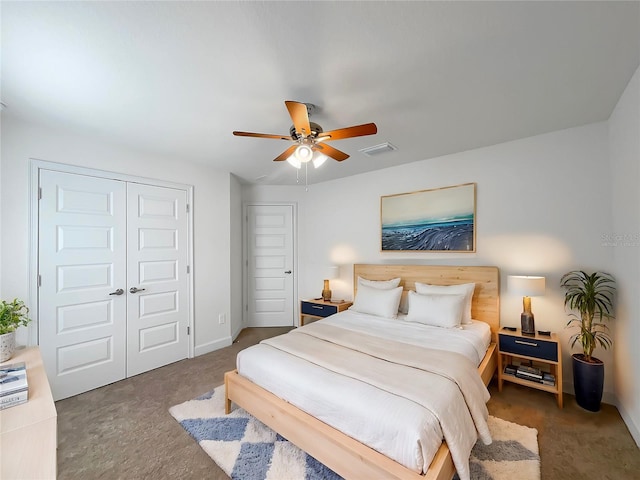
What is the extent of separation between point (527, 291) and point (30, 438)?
11.2ft

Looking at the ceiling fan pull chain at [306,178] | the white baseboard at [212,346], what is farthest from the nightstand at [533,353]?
the white baseboard at [212,346]

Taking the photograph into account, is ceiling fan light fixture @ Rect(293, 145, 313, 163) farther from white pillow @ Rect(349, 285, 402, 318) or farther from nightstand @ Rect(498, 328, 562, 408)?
nightstand @ Rect(498, 328, 562, 408)

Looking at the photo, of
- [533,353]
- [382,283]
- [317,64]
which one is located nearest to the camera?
[317,64]

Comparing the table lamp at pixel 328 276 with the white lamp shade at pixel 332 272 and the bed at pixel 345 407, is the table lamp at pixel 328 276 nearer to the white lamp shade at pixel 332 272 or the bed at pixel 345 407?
the white lamp shade at pixel 332 272

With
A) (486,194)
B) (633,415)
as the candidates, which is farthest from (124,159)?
(633,415)

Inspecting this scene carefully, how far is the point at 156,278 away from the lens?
10.6 feet

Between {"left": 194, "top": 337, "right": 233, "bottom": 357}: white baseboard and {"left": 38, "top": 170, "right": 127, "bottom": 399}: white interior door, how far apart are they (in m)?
0.84

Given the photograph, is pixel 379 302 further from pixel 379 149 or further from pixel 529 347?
pixel 379 149

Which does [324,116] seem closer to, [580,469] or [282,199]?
[282,199]

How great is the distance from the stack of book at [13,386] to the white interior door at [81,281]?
107 centimetres

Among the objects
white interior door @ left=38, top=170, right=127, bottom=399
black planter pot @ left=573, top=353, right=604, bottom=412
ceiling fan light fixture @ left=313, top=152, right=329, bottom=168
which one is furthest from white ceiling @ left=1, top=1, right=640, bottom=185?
black planter pot @ left=573, top=353, right=604, bottom=412

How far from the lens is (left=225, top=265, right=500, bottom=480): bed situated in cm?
134

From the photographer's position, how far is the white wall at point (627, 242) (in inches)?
74.1

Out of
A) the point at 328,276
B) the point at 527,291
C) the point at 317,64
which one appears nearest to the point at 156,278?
the point at 328,276
